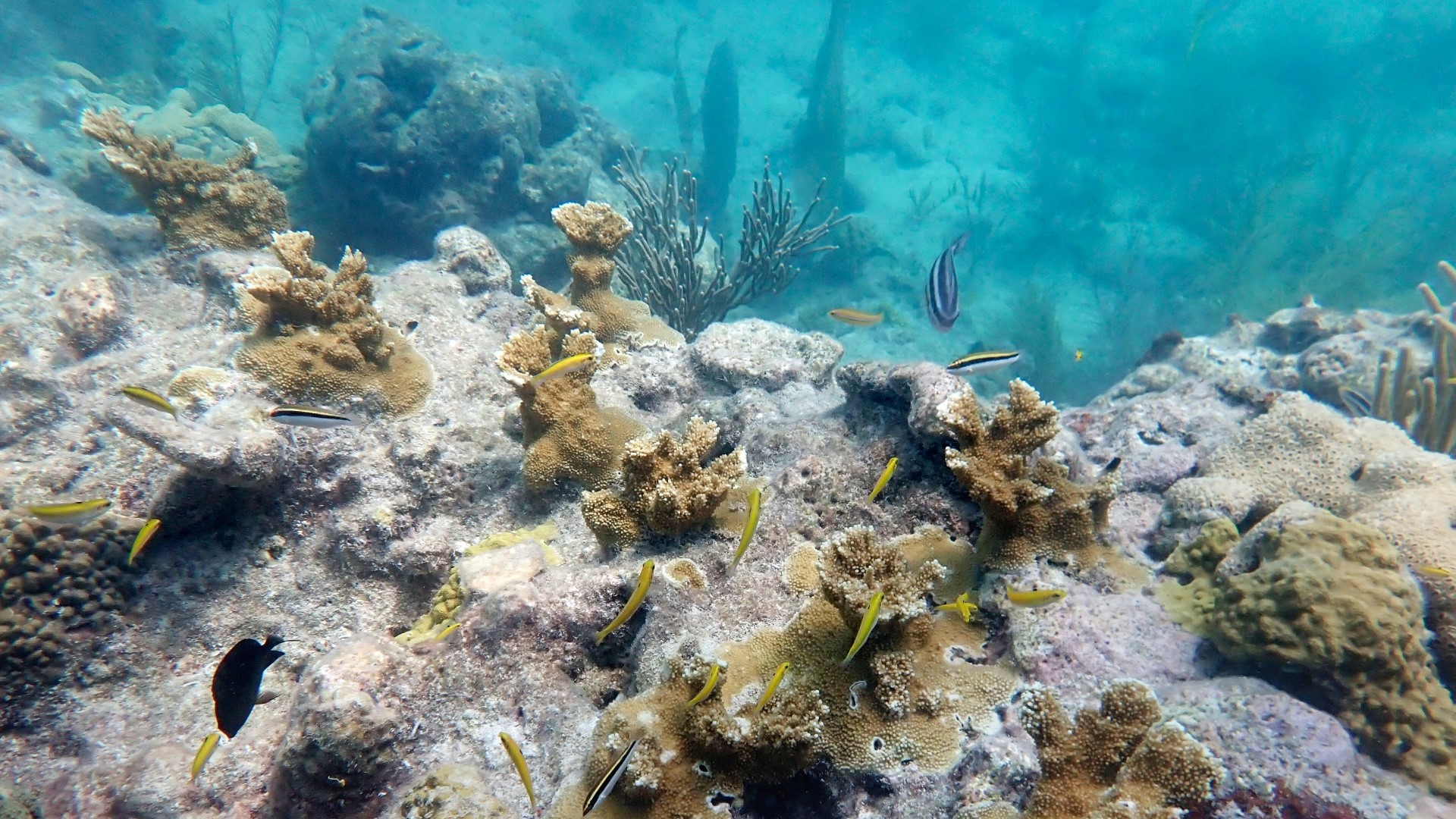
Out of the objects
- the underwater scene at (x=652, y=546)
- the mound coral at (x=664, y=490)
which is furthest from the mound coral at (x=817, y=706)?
the mound coral at (x=664, y=490)

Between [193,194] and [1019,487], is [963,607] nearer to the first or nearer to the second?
[1019,487]

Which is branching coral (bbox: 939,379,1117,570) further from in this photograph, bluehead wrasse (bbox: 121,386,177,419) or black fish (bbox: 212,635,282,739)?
bluehead wrasse (bbox: 121,386,177,419)

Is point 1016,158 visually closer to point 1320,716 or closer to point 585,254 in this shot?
point 585,254

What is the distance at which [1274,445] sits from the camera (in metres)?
4.54

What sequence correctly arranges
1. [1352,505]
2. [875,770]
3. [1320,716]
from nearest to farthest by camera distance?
[1320,716] < [875,770] < [1352,505]

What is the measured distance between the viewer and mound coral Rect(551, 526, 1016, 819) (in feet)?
7.75

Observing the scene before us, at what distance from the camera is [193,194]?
6074mm

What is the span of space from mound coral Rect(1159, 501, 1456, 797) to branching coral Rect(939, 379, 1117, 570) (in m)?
0.66

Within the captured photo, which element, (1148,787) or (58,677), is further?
(58,677)

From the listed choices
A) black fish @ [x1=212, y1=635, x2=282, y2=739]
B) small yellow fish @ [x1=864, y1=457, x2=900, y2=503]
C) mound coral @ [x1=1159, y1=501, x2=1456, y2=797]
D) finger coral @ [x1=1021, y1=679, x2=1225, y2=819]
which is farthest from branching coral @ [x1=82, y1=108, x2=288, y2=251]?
mound coral @ [x1=1159, y1=501, x2=1456, y2=797]

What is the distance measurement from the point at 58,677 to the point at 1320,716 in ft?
20.4

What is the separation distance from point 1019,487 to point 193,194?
7770mm


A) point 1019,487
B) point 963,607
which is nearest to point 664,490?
point 963,607

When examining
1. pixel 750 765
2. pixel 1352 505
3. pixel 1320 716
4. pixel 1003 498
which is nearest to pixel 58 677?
pixel 750 765
